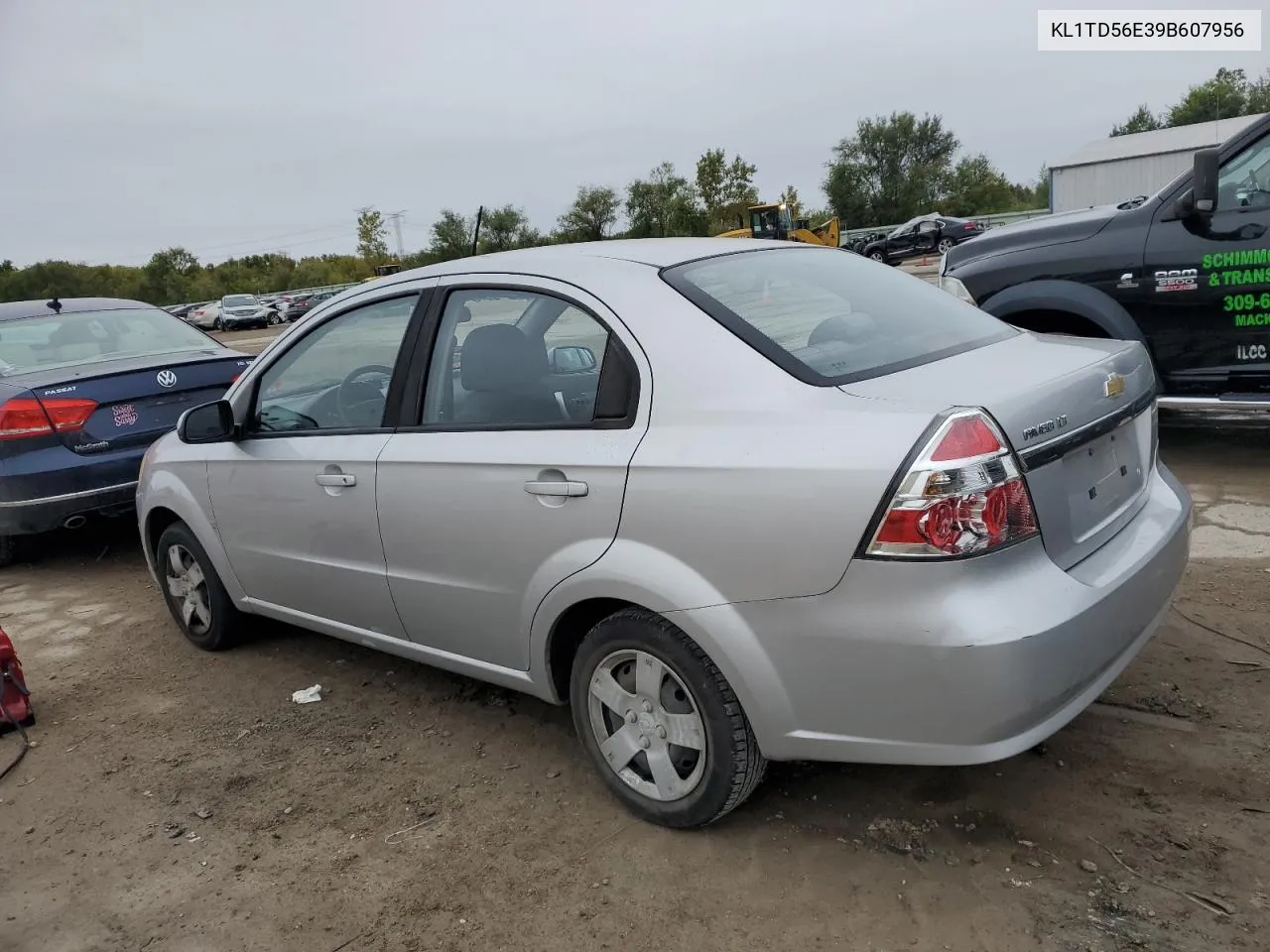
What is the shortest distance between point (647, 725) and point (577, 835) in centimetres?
42

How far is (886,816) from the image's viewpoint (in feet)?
9.46

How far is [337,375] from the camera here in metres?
3.85

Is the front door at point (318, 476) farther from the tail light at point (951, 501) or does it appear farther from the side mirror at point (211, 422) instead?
the tail light at point (951, 501)

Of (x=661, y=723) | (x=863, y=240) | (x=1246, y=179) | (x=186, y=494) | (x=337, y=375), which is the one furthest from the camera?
(x=863, y=240)

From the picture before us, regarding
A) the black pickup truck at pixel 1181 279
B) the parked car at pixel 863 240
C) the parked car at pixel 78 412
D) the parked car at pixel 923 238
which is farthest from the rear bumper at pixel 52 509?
→ the parked car at pixel 863 240

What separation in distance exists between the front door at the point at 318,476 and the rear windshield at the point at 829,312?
1.19 meters

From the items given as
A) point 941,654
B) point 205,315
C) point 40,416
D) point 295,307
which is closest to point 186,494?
point 40,416

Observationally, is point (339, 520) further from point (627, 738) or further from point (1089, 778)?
point (1089, 778)

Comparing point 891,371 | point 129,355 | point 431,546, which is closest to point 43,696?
point 431,546

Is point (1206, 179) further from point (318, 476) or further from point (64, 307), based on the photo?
point (64, 307)

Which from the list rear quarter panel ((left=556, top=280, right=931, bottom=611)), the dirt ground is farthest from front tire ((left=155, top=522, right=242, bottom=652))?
rear quarter panel ((left=556, top=280, right=931, bottom=611))

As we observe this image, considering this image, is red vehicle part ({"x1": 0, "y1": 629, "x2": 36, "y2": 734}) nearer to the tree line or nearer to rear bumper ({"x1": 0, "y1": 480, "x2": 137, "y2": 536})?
rear bumper ({"x1": 0, "y1": 480, "x2": 137, "y2": 536})

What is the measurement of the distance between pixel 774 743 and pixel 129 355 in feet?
17.9

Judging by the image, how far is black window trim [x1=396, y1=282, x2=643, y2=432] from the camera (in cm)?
279
